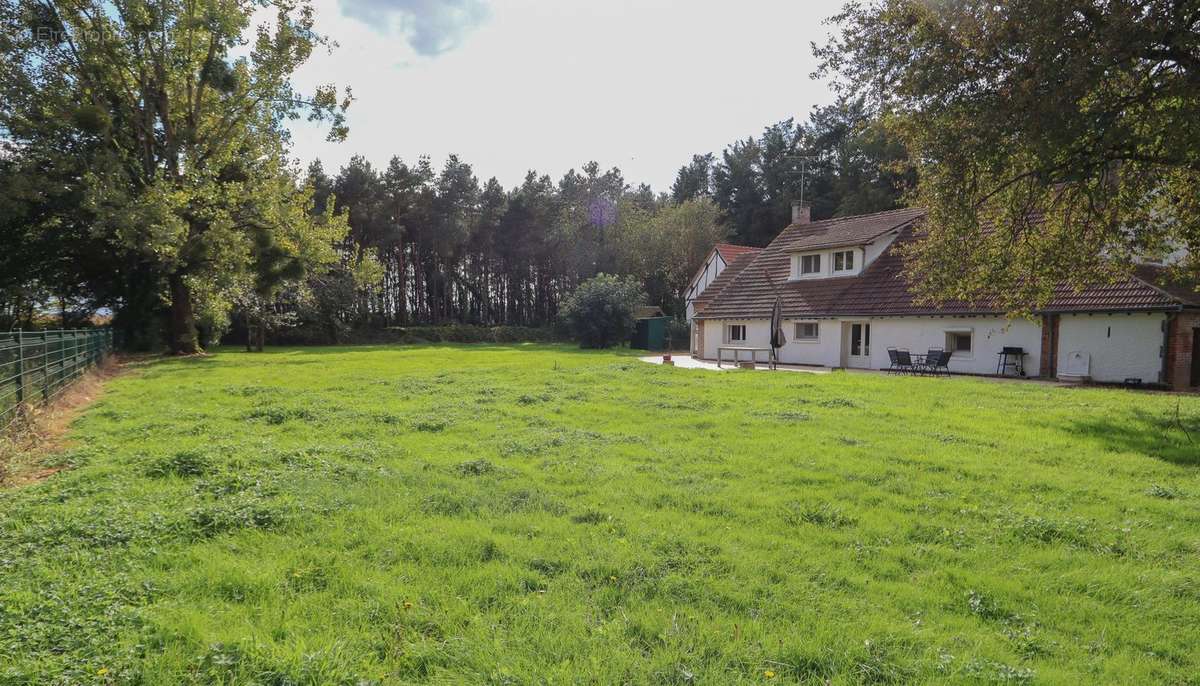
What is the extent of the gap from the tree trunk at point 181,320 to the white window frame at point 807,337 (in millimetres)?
27035

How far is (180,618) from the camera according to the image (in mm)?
3582

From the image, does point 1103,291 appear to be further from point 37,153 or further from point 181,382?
point 37,153

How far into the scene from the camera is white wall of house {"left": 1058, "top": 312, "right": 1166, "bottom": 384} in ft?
58.2

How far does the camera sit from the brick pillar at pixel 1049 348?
1969 cm

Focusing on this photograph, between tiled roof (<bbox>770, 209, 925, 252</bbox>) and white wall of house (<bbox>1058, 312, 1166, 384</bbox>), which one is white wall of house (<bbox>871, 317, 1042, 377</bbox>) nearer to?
white wall of house (<bbox>1058, 312, 1166, 384</bbox>)

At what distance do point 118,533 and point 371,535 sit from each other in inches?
77.1

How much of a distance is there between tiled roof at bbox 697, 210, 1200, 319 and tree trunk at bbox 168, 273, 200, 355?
2406 cm

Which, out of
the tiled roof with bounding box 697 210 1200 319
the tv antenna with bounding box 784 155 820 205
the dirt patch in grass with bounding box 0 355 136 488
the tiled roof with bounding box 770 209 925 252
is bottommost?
the dirt patch in grass with bounding box 0 355 136 488

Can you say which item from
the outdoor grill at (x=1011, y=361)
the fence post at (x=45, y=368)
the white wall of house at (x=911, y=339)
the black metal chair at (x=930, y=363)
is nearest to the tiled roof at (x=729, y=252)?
the white wall of house at (x=911, y=339)

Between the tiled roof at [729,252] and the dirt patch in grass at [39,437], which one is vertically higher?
the tiled roof at [729,252]

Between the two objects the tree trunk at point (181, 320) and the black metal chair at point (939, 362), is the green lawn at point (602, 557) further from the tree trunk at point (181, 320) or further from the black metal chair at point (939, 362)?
the tree trunk at point (181, 320)

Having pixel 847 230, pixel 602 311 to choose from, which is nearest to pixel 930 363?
pixel 847 230

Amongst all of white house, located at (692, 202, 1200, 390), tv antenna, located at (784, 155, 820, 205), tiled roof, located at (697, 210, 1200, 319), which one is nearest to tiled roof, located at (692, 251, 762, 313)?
white house, located at (692, 202, 1200, 390)

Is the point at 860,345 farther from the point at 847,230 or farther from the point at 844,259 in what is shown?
the point at 847,230
